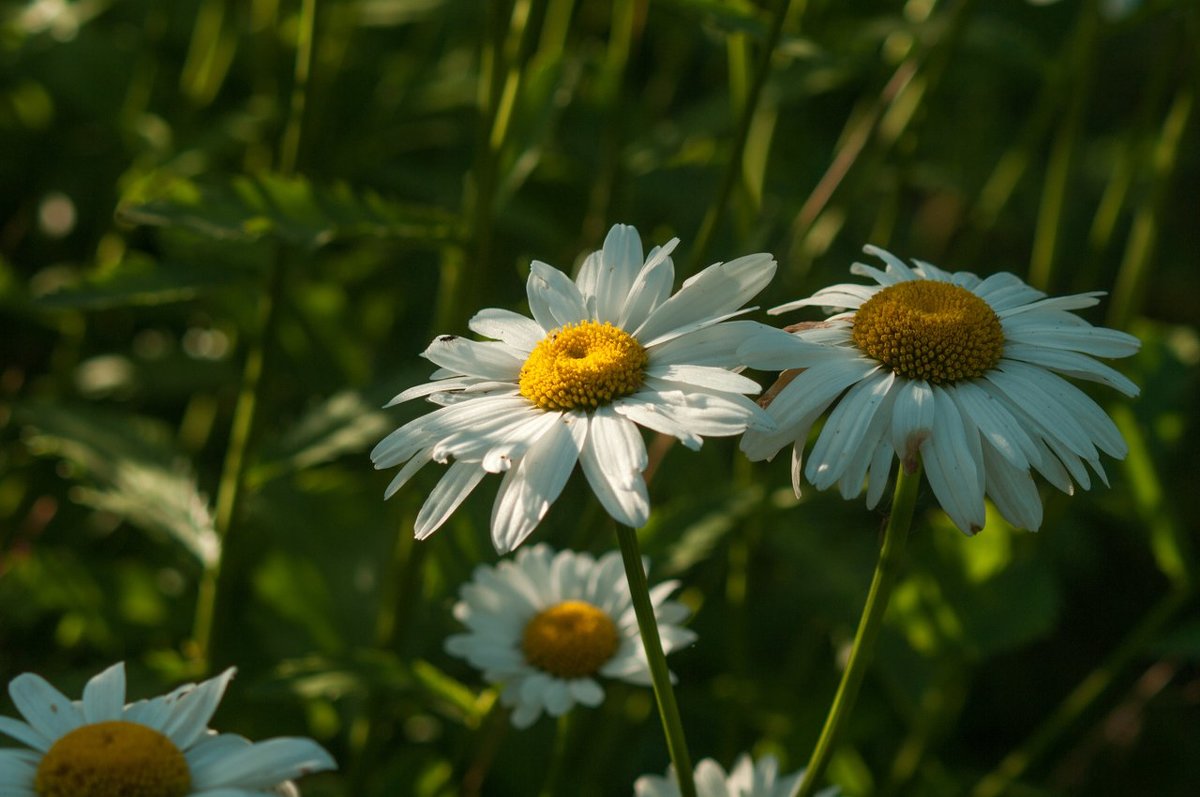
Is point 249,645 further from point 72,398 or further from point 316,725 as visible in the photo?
point 72,398

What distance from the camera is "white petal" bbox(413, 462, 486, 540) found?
33.6 inches

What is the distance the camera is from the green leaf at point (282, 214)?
1.27 meters

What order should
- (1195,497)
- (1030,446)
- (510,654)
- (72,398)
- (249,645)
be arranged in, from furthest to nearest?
(1195,497), (72,398), (249,645), (510,654), (1030,446)

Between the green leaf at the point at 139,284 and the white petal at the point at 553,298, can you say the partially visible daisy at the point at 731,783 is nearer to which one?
the white petal at the point at 553,298

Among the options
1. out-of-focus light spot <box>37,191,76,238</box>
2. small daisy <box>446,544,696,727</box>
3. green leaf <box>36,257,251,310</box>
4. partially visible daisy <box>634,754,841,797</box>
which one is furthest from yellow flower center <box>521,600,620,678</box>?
out-of-focus light spot <box>37,191,76,238</box>

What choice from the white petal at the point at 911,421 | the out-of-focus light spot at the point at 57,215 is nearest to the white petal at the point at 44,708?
the white petal at the point at 911,421

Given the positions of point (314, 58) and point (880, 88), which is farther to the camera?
point (880, 88)

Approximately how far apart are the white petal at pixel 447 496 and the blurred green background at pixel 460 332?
41cm

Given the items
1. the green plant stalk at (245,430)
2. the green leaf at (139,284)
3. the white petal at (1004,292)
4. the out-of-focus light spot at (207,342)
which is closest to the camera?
the white petal at (1004,292)

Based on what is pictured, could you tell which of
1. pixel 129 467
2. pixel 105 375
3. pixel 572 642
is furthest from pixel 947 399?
pixel 105 375

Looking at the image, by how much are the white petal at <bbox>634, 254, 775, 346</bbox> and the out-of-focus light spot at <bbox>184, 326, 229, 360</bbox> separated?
4.41ft

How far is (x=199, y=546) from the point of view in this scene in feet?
4.80

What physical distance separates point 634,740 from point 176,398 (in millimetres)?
1037

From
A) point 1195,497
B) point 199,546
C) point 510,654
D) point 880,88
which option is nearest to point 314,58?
point 199,546
